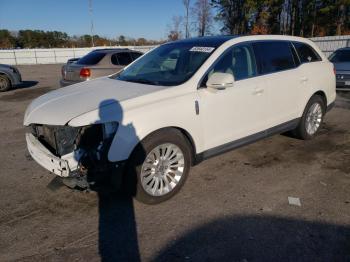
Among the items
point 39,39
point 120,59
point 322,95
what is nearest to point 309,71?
point 322,95

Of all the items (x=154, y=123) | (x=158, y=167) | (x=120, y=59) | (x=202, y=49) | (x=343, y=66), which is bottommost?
(x=158, y=167)

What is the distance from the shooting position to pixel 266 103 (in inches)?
182

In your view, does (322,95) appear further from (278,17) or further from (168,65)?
(278,17)

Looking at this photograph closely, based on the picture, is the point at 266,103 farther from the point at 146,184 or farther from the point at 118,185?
the point at 118,185

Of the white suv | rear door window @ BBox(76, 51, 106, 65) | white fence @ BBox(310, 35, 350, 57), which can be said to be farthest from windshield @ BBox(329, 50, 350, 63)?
white fence @ BBox(310, 35, 350, 57)

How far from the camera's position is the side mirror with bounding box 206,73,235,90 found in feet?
12.1

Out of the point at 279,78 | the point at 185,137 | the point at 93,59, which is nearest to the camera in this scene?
the point at 185,137

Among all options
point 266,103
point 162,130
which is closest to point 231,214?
point 162,130

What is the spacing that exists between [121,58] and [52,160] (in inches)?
316

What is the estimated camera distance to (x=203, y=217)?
3408 millimetres

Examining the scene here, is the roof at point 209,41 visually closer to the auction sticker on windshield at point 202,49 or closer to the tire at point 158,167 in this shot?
the auction sticker on windshield at point 202,49

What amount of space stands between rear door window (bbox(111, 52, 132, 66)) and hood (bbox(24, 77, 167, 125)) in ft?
21.1

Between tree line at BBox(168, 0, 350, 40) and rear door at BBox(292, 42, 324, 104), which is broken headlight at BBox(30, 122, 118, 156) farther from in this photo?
tree line at BBox(168, 0, 350, 40)

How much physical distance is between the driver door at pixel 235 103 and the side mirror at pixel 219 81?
9 cm
